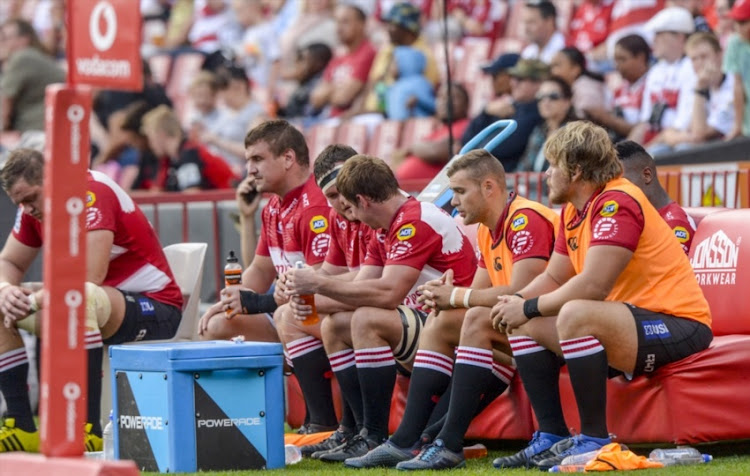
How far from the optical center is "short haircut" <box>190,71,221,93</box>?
1598 cm

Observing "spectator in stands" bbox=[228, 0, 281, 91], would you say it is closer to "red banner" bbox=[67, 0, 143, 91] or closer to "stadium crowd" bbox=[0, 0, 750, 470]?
"stadium crowd" bbox=[0, 0, 750, 470]

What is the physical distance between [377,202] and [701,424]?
73.1 inches

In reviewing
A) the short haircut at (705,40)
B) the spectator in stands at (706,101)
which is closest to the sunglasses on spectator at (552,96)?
the spectator in stands at (706,101)

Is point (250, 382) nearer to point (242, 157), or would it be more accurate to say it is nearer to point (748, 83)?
point (748, 83)

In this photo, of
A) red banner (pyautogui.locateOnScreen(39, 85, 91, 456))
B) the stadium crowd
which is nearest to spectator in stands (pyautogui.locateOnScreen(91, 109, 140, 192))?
the stadium crowd

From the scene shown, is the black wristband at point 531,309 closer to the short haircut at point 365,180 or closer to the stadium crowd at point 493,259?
the stadium crowd at point 493,259

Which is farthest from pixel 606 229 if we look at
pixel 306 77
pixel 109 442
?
pixel 306 77

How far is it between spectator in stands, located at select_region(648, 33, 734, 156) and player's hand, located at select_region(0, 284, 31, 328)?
5522 millimetres

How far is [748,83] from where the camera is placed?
11.2m

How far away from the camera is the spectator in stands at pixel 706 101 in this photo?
37.1 ft

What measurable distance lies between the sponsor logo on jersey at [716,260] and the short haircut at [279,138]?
2.20 m

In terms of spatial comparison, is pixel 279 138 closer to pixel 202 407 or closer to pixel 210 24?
pixel 202 407

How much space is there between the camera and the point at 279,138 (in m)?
7.92

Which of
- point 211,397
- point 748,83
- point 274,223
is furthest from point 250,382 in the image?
point 748,83
